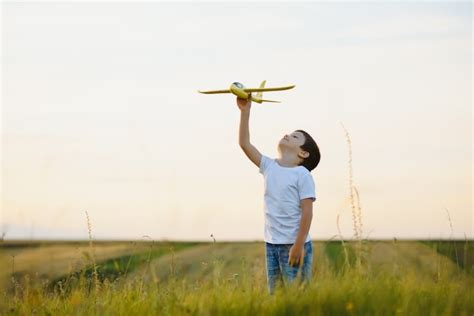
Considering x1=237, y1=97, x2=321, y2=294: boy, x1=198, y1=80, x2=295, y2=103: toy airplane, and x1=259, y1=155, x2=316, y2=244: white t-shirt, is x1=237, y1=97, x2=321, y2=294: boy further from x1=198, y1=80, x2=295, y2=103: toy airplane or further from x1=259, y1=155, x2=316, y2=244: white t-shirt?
x1=198, y1=80, x2=295, y2=103: toy airplane

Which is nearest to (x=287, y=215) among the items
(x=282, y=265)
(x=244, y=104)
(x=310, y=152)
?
(x=282, y=265)

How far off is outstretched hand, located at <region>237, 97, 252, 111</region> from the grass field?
1.20 m

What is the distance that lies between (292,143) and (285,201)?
563 mm

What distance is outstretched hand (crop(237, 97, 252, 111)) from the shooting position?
25.3ft

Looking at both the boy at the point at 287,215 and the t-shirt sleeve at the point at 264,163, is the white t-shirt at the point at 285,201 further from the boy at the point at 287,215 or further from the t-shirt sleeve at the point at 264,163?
the t-shirt sleeve at the point at 264,163

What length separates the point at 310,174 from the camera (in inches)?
295

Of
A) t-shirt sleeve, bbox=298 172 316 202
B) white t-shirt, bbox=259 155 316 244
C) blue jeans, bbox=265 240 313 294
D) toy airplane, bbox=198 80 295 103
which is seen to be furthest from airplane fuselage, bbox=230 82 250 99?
blue jeans, bbox=265 240 313 294

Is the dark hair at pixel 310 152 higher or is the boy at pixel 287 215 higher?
the dark hair at pixel 310 152

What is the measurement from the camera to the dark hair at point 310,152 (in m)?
7.68

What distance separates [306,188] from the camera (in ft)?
24.1

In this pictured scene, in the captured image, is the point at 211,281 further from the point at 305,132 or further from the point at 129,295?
the point at 305,132

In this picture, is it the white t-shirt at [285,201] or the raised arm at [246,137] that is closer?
the white t-shirt at [285,201]

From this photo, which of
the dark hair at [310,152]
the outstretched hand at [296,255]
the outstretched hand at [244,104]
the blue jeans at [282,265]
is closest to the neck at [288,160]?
the dark hair at [310,152]

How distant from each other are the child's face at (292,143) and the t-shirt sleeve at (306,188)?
33cm
